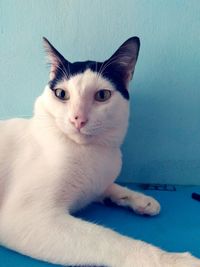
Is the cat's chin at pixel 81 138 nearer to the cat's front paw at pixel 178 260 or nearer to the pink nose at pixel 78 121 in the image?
the pink nose at pixel 78 121

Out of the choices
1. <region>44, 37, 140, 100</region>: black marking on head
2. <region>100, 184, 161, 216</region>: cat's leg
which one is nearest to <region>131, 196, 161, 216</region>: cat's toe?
<region>100, 184, 161, 216</region>: cat's leg

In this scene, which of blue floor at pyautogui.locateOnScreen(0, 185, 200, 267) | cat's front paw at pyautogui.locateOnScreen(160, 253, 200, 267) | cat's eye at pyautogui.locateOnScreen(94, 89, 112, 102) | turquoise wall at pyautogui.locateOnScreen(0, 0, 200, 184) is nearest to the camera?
cat's front paw at pyautogui.locateOnScreen(160, 253, 200, 267)

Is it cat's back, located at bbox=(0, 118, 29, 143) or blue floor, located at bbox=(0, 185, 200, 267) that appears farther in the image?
cat's back, located at bbox=(0, 118, 29, 143)

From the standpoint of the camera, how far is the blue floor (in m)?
0.84

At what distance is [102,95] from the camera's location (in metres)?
0.96

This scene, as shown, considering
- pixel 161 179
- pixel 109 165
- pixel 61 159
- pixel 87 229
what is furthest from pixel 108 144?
pixel 161 179

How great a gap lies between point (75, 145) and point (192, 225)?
43 centimetres

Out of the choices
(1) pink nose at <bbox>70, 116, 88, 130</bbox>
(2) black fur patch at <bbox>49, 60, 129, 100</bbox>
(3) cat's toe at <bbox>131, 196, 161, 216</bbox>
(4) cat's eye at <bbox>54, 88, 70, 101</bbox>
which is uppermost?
(2) black fur patch at <bbox>49, 60, 129, 100</bbox>

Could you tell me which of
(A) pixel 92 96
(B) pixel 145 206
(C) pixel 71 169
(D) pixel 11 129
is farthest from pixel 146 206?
(D) pixel 11 129

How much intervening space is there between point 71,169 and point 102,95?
0.24m

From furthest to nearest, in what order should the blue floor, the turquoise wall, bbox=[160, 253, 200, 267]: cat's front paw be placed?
the turquoise wall, the blue floor, bbox=[160, 253, 200, 267]: cat's front paw

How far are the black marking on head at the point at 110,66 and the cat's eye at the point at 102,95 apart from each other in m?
0.04

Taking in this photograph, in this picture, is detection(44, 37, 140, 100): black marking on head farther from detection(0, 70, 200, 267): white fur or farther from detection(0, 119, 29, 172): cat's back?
detection(0, 119, 29, 172): cat's back

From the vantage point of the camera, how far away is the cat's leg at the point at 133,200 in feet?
3.40
